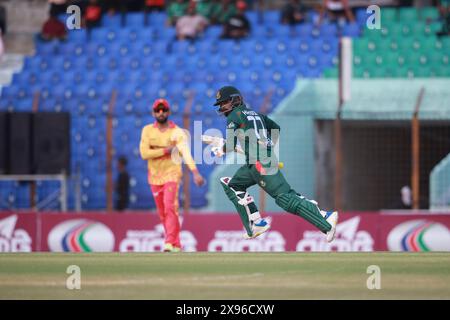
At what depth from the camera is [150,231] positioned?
802 inches

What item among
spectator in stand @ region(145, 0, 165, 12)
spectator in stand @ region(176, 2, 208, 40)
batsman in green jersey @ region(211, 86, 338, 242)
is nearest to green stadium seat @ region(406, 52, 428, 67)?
spectator in stand @ region(176, 2, 208, 40)

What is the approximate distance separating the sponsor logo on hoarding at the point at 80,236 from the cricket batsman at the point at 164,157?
453 centimetres

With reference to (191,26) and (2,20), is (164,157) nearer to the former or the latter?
(191,26)

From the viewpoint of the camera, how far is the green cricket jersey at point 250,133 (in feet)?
45.3

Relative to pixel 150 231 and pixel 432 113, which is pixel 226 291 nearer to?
pixel 150 231

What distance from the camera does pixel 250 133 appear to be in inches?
547

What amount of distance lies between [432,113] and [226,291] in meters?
11.9

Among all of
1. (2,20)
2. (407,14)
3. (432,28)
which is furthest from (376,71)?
(2,20)

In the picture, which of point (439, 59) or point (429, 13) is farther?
point (429, 13)

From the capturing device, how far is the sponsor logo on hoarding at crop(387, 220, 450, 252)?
65.3 ft

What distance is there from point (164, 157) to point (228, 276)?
15.6 ft

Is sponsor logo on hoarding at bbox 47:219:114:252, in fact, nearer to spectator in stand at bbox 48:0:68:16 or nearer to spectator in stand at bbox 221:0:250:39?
spectator in stand at bbox 221:0:250:39

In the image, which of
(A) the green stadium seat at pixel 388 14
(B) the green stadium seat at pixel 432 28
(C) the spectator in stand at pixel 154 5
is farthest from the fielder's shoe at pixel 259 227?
(C) the spectator in stand at pixel 154 5
